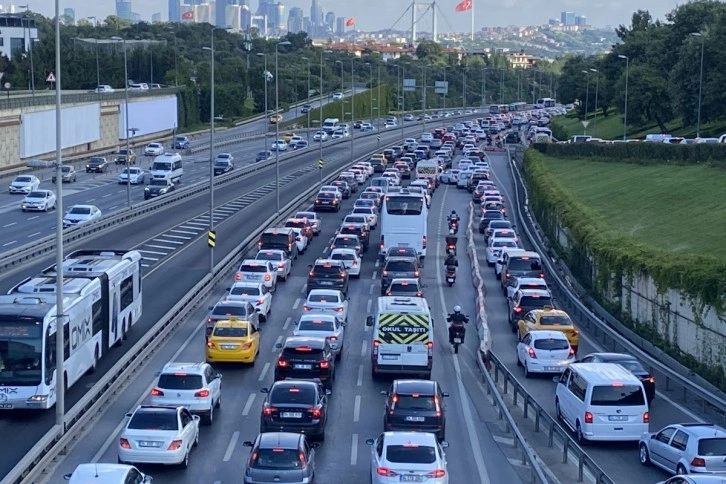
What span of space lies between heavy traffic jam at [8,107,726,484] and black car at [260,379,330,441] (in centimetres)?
3

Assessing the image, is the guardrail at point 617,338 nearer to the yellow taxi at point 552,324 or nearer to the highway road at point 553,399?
the highway road at point 553,399

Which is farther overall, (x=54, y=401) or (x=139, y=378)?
(x=139, y=378)

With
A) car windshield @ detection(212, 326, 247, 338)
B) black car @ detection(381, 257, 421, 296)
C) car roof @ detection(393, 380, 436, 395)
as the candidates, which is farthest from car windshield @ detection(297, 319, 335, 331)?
black car @ detection(381, 257, 421, 296)

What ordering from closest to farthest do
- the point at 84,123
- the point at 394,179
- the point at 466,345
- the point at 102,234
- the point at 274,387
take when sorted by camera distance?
the point at 274,387 < the point at 466,345 < the point at 102,234 < the point at 394,179 < the point at 84,123

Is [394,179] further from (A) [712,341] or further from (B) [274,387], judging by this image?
(B) [274,387]

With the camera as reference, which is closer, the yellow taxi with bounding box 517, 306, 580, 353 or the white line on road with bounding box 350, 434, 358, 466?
the white line on road with bounding box 350, 434, 358, 466

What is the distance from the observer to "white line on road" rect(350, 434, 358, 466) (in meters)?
24.7

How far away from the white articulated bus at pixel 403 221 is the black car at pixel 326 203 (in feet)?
58.4

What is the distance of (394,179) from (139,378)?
2040 inches

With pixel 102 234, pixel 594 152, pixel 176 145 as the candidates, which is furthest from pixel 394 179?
pixel 176 145

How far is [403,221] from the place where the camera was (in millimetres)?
52031

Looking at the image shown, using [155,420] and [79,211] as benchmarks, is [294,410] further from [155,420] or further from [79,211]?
[79,211]

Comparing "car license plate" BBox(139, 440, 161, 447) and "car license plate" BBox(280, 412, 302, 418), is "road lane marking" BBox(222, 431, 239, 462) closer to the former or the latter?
"car license plate" BBox(280, 412, 302, 418)

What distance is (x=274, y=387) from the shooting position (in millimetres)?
25578
